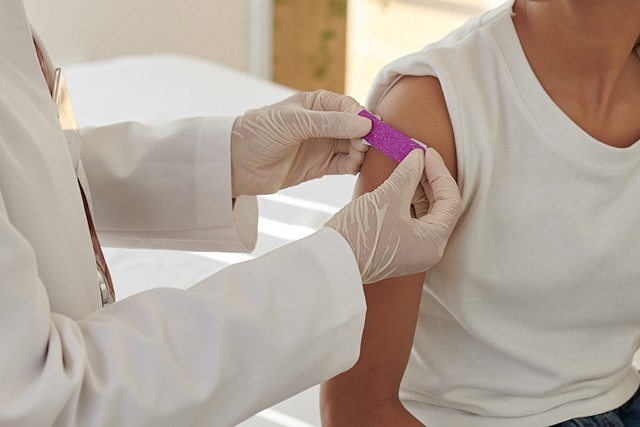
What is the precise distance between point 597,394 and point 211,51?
2997 millimetres

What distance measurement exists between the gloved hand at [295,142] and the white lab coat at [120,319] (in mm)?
226

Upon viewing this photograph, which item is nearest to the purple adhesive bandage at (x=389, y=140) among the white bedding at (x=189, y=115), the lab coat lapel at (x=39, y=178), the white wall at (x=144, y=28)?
the lab coat lapel at (x=39, y=178)

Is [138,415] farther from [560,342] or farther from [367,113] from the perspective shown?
[560,342]

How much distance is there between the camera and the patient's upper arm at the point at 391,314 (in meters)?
1.22

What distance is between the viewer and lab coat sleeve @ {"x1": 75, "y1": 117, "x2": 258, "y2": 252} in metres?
1.37

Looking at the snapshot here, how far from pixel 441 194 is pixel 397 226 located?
2.8 inches

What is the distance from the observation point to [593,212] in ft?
4.16

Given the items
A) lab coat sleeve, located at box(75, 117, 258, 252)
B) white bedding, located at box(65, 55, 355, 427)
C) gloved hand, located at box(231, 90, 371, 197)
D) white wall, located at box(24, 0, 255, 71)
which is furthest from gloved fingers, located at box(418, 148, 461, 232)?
white wall, located at box(24, 0, 255, 71)

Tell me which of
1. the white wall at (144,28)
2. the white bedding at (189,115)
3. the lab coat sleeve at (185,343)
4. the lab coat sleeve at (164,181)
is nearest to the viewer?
the lab coat sleeve at (185,343)

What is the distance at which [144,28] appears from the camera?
370cm

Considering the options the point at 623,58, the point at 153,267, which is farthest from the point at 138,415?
the point at 153,267

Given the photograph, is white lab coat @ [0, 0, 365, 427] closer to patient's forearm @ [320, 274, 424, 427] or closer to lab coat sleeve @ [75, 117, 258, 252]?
patient's forearm @ [320, 274, 424, 427]

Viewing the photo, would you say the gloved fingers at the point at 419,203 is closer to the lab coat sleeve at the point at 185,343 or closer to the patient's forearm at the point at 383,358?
the patient's forearm at the point at 383,358

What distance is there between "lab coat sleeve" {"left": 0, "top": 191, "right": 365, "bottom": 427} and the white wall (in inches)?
97.1
